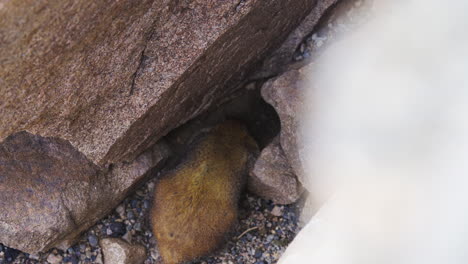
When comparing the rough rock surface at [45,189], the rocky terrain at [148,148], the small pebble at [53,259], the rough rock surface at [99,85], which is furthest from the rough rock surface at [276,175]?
the small pebble at [53,259]

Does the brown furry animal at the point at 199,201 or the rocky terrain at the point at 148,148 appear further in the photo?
the brown furry animal at the point at 199,201

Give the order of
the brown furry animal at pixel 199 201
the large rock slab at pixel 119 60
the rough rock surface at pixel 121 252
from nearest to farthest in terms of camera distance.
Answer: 1. the large rock slab at pixel 119 60
2. the brown furry animal at pixel 199 201
3. the rough rock surface at pixel 121 252

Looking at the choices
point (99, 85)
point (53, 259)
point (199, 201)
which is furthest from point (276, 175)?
point (53, 259)

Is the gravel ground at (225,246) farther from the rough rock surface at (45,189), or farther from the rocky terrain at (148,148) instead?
the rough rock surface at (45,189)

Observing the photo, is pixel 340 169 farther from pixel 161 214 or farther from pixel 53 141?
pixel 53 141

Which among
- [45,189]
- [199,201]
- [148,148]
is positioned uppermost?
[45,189]

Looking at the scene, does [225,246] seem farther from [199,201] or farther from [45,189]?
[45,189]

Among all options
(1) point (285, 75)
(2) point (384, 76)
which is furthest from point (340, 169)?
(1) point (285, 75)

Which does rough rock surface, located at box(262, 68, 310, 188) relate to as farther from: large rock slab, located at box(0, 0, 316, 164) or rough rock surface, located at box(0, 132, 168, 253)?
rough rock surface, located at box(0, 132, 168, 253)
